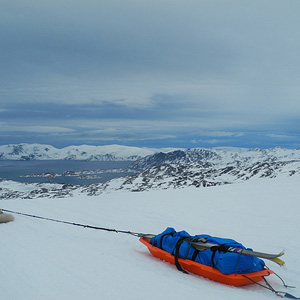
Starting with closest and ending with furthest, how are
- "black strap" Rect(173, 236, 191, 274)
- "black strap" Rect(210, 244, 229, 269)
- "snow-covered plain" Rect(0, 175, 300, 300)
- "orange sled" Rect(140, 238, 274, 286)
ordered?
"snow-covered plain" Rect(0, 175, 300, 300)
"orange sled" Rect(140, 238, 274, 286)
"black strap" Rect(210, 244, 229, 269)
"black strap" Rect(173, 236, 191, 274)

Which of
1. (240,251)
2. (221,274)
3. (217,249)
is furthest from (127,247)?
(240,251)

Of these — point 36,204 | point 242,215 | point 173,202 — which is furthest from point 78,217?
point 242,215

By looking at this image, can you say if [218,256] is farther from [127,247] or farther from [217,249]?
[127,247]

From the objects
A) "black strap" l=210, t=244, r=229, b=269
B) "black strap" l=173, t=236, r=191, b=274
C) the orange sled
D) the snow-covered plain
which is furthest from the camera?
"black strap" l=173, t=236, r=191, b=274

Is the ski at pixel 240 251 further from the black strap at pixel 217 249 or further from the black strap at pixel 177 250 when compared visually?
the black strap at pixel 177 250

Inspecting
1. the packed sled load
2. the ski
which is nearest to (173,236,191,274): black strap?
the packed sled load

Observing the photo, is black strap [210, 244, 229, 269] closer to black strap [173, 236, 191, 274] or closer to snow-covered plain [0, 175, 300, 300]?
snow-covered plain [0, 175, 300, 300]

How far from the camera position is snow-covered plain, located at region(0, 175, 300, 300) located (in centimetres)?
449

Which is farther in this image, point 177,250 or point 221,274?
point 177,250

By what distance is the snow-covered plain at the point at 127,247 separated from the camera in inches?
177

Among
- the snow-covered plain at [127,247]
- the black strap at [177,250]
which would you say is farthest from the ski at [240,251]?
the snow-covered plain at [127,247]

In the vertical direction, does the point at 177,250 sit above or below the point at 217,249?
below

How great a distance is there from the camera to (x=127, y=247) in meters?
7.25

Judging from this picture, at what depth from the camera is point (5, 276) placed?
503 cm
